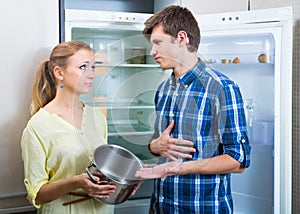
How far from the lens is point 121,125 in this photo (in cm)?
124

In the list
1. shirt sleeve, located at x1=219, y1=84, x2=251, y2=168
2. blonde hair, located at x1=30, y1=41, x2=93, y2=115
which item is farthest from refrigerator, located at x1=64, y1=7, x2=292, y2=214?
blonde hair, located at x1=30, y1=41, x2=93, y2=115

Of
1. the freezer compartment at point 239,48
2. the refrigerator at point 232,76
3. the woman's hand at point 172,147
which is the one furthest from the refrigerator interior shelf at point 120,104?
the freezer compartment at point 239,48

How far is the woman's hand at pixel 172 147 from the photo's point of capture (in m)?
1.16

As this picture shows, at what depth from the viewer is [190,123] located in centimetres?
117

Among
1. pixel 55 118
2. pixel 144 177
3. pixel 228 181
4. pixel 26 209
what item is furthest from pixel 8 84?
pixel 228 181

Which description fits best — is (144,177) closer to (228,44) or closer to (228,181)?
(228,181)

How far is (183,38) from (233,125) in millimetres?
301

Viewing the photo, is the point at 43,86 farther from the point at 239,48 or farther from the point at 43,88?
the point at 239,48

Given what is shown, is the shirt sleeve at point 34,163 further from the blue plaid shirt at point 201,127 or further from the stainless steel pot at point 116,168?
the blue plaid shirt at point 201,127

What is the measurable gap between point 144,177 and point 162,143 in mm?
112

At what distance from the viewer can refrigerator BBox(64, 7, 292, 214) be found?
3.99 ft

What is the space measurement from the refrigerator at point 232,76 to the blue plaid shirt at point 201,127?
55 millimetres

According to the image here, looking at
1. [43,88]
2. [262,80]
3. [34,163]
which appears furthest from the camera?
[262,80]

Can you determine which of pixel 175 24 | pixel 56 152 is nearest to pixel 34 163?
pixel 56 152
